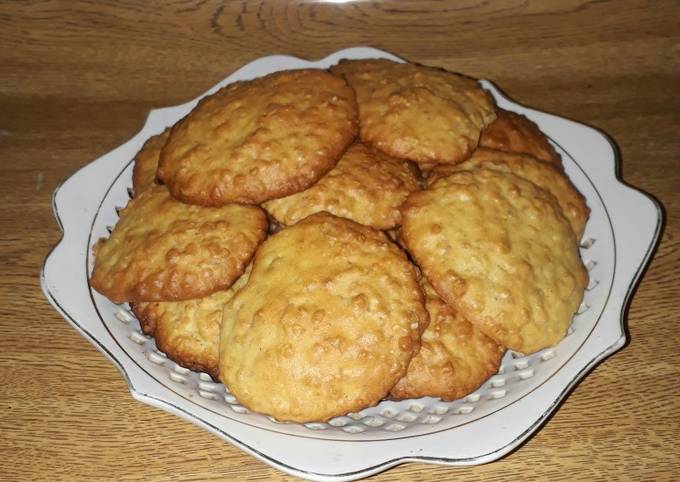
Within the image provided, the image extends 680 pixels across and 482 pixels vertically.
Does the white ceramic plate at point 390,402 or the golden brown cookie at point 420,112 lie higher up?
the golden brown cookie at point 420,112

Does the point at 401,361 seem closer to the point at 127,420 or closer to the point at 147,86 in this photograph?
the point at 127,420

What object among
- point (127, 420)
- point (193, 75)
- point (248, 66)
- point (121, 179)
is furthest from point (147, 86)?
point (127, 420)

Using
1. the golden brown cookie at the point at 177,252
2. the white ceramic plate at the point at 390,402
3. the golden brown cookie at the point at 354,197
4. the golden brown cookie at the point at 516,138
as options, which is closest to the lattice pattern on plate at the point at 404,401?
the white ceramic plate at the point at 390,402

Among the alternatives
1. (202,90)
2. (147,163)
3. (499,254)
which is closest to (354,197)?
(499,254)

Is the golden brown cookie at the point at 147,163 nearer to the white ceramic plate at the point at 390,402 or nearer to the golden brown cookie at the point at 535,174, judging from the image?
the white ceramic plate at the point at 390,402

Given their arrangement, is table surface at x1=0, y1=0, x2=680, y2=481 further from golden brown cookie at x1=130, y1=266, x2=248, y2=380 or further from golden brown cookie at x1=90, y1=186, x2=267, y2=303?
golden brown cookie at x1=90, y1=186, x2=267, y2=303

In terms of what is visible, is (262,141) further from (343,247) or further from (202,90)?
(202,90)
